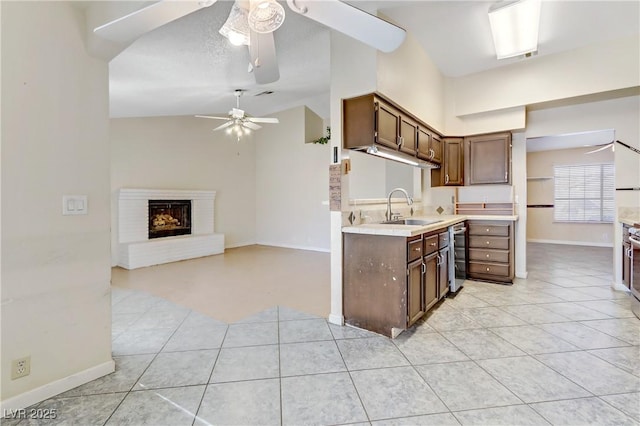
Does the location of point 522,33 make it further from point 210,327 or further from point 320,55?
point 210,327

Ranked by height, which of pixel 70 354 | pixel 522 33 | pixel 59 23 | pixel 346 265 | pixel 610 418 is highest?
pixel 522 33

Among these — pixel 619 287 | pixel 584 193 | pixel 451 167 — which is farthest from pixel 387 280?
pixel 584 193

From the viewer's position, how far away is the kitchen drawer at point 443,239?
3.10 m

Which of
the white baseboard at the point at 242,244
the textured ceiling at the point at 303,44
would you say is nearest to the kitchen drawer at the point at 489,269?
the textured ceiling at the point at 303,44

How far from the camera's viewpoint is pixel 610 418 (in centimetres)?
156

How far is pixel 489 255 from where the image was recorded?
4.04 m

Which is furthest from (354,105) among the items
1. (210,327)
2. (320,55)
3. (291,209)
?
(291,209)

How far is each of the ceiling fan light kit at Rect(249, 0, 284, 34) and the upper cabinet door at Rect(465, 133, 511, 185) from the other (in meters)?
3.75

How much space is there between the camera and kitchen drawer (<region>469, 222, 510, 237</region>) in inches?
155

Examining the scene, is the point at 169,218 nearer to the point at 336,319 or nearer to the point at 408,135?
the point at 336,319

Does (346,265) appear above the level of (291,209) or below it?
below

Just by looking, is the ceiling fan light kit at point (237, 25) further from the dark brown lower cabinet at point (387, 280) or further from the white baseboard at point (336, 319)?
the white baseboard at point (336, 319)

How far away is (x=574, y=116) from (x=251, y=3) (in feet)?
14.8

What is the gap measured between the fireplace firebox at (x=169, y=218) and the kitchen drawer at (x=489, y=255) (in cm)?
567
